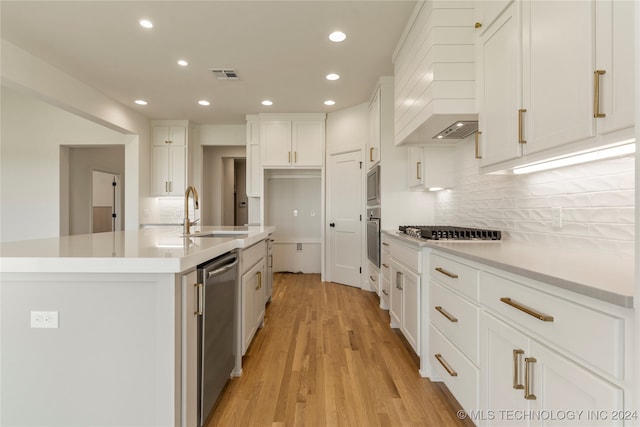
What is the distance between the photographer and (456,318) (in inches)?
64.0

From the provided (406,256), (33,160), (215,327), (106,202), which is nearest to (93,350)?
(215,327)

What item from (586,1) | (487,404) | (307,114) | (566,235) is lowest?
(487,404)

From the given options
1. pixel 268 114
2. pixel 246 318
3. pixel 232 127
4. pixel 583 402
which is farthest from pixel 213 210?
pixel 583 402

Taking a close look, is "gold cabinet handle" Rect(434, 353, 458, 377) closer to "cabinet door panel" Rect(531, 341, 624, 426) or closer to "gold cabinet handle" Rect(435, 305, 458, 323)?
"gold cabinet handle" Rect(435, 305, 458, 323)

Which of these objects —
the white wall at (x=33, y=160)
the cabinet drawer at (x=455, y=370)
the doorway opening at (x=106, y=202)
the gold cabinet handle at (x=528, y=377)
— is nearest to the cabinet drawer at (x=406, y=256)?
the cabinet drawer at (x=455, y=370)

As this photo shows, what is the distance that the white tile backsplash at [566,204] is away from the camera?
1.35 meters

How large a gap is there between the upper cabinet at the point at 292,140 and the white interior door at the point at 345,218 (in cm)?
35

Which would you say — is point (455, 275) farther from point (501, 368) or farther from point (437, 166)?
point (437, 166)

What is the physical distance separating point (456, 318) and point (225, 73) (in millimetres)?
3500

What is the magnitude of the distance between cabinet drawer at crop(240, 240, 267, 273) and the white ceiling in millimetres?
1902

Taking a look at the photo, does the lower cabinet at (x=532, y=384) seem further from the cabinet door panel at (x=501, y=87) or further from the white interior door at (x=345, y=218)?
the white interior door at (x=345, y=218)

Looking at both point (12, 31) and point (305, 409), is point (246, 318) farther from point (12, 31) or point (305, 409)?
point (12, 31)

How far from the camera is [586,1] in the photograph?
3.79 feet

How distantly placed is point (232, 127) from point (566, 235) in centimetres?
542
